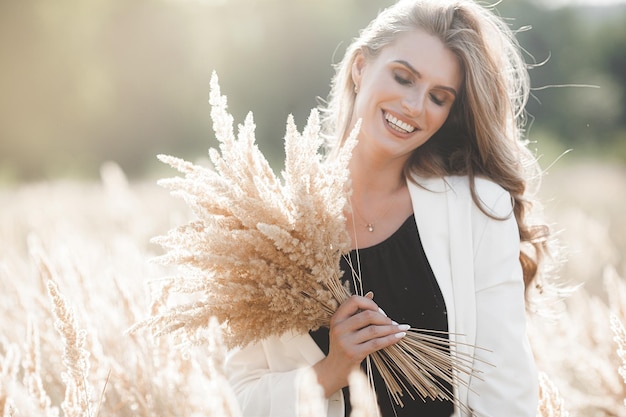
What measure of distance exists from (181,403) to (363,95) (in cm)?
126

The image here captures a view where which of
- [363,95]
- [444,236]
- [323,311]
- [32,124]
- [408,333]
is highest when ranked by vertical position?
[32,124]

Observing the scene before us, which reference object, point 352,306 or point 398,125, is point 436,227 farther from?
point 352,306

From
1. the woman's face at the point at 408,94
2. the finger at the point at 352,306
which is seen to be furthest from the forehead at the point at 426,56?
the finger at the point at 352,306

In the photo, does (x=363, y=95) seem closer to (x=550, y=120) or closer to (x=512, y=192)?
(x=512, y=192)

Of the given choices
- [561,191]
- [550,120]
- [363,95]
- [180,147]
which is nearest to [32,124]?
[180,147]

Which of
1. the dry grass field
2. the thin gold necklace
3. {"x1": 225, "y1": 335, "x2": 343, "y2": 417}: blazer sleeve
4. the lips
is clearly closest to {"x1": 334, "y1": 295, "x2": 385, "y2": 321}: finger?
{"x1": 225, "y1": 335, "x2": 343, "y2": 417}: blazer sleeve

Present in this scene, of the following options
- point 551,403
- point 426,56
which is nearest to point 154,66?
point 426,56

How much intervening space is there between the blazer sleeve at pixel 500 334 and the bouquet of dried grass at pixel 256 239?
603 mm

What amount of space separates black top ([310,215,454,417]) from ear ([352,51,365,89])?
612mm

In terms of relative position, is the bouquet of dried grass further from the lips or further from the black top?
the lips

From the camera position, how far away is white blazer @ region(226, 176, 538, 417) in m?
2.06

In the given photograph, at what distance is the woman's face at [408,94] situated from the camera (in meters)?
2.31

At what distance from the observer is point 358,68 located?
104 inches

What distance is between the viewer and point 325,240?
1.68 metres
